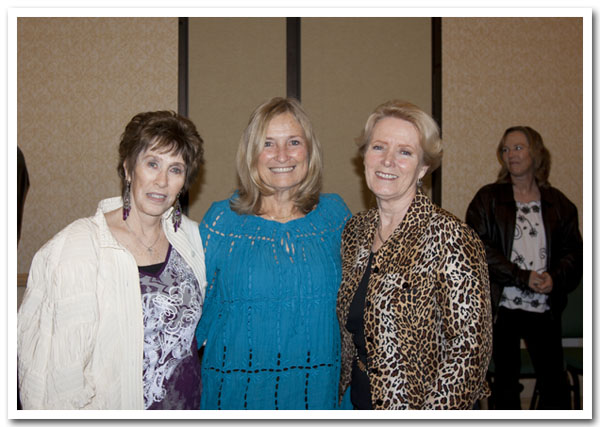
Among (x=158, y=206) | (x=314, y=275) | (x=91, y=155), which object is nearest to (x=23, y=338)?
(x=158, y=206)

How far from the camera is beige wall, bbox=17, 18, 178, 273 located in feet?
12.6

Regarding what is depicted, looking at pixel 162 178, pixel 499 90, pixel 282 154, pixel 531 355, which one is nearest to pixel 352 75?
pixel 499 90

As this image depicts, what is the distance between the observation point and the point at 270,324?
1.93m

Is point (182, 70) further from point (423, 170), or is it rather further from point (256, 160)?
point (423, 170)

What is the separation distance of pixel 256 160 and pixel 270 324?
738 mm

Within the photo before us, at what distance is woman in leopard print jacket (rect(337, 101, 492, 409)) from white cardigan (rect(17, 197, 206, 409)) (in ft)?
2.71

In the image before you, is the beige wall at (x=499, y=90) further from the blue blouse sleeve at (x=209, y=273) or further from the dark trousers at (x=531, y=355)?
the blue blouse sleeve at (x=209, y=273)

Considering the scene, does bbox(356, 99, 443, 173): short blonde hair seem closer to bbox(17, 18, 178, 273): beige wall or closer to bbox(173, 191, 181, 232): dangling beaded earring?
bbox(173, 191, 181, 232): dangling beaded earring

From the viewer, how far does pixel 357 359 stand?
5.90 feet

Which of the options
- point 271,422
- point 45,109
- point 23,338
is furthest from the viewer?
point 45,109

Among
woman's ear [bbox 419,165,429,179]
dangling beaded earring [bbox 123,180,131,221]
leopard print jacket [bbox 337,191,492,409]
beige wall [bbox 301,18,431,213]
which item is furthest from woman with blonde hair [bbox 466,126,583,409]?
dangling beaded earring [bbox 123,180,131,221]

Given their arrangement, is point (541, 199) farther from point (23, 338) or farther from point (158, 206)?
point (23, 338)

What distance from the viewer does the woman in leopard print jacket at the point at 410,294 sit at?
4.95 ft

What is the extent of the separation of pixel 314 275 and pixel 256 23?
2.76 m
